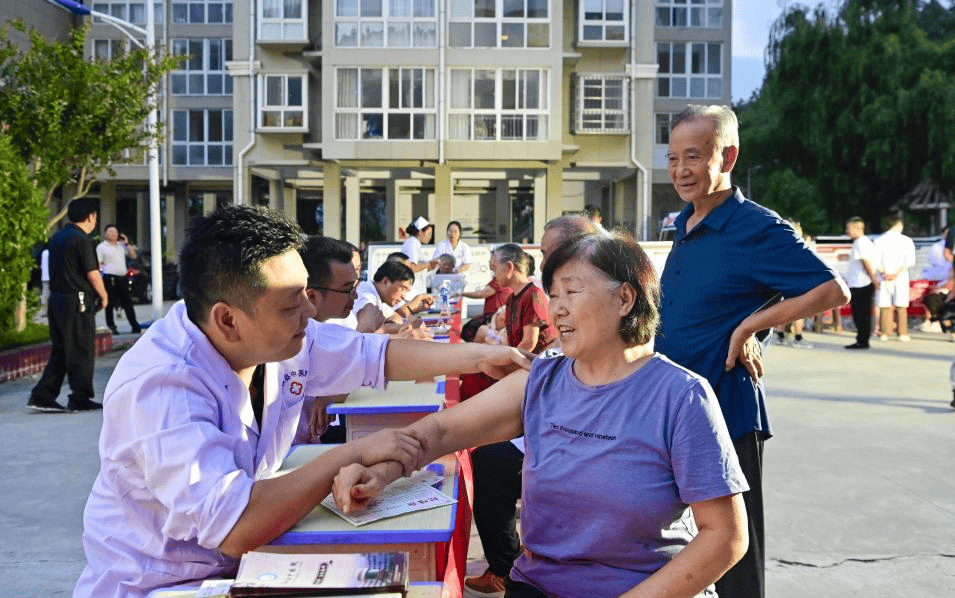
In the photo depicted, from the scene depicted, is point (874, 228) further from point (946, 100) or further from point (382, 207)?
point (382, 207)

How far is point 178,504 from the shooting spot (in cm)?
205

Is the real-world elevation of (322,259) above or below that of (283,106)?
below

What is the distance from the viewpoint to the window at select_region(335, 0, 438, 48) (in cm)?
2969

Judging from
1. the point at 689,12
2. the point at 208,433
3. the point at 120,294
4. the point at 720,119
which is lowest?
the point at 120,294

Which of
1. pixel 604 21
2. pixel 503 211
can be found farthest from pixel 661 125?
pixel 604 21

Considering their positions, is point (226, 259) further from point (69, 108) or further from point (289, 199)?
point (289, 199)

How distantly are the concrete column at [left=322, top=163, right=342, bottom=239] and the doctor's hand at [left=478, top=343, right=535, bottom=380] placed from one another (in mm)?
26778

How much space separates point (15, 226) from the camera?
11070 millimetres

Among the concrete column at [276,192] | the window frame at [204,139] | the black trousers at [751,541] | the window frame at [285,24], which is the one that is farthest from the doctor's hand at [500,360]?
the window frame at [204,139]

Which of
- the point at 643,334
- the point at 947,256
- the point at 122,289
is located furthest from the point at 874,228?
the point at 643,334

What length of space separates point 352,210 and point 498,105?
238 inches

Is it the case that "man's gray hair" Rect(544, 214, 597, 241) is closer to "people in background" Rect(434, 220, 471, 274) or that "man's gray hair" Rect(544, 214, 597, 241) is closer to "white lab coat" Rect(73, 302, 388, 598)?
"white lab coat" Rect(73, 302, 388, 598)

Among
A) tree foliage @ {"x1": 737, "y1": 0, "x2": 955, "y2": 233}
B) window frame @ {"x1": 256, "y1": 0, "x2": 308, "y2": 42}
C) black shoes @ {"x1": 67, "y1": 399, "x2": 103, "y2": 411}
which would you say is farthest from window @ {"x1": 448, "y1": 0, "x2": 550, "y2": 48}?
black shoes @ {"x1": 67, "y1": 399, "x2": 103, "y2": 411}

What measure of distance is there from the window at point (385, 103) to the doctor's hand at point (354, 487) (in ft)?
91.0
